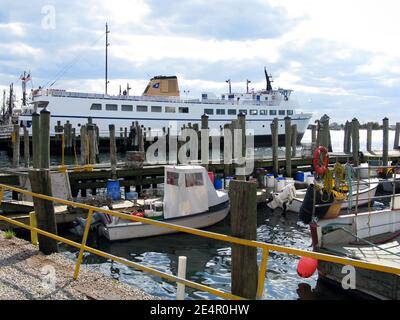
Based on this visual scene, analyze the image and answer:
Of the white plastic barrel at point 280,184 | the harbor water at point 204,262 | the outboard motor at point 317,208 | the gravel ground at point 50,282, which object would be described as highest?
the outboard motor at point 317,208

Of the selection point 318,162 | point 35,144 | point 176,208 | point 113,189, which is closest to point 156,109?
point 113,189

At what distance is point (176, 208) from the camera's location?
1416cm

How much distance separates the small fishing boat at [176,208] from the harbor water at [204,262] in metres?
0.33

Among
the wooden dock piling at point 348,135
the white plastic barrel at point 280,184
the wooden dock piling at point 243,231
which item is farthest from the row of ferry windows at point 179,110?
the wooden dock piling at point 243,231

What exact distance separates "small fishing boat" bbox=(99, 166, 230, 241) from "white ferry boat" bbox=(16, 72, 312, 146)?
110 ft

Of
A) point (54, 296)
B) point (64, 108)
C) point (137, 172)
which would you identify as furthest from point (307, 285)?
point (64, 108)

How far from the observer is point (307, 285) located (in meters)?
9.94

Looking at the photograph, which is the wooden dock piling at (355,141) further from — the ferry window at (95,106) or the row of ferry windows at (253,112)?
the ferry window at (95,106)

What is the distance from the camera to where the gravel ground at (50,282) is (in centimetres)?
574

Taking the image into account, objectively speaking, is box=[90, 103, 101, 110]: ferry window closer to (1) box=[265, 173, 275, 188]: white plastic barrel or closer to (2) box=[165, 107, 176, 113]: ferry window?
(2) box=[165, 107, 176, 113]: ferry window

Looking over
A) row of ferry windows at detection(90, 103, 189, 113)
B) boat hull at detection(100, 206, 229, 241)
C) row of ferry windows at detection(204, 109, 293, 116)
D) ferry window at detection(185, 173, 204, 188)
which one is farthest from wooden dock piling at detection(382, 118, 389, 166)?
row of ferry windows at detection(90, 103, 189, 113)

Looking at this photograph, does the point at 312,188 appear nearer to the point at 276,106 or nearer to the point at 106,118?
the point at 106,118

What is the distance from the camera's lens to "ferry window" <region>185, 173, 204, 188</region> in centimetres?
1417
